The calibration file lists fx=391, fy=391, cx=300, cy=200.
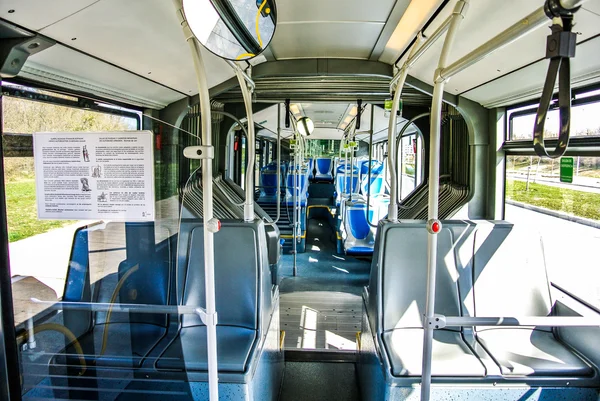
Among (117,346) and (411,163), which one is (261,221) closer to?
(117,346)

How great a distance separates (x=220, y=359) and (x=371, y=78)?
2.60 meters

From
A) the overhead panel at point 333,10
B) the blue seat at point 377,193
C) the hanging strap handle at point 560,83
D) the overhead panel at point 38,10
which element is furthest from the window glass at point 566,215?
the blue seat at point 377,193

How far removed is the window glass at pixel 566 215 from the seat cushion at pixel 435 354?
86 cm

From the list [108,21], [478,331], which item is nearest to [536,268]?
[478,331]

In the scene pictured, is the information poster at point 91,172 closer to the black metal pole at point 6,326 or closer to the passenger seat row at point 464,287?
the black metal pole at point 6,326

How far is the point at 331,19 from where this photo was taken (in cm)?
236

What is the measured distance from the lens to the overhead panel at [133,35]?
168cm

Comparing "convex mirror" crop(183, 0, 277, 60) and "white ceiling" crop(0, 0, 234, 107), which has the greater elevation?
"white ceiling" crop(0, 0, 234, 107)

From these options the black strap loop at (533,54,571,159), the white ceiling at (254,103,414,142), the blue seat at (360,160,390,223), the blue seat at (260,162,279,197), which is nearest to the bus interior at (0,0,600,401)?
the black strap loop at (533,54,571,159)

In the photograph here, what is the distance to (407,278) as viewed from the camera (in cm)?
269

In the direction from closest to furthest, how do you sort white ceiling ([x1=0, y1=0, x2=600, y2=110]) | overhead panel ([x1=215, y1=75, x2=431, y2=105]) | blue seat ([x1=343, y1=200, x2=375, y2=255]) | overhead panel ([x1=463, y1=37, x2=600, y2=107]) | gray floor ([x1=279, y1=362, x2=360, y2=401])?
white ceiling ([x1=0, y1=0, x2=600, y2=110]) < overhead panel ([x1=463, y1=37, x2=600, y2=107]) < gray floor ([x1=279, y1=362, x2=360, y2=401]) < overhead panel ([x1=215, y1=75, x2=431, y2=105]) < blue seat ([x1=343, y1=200, x2=375, y2=255])

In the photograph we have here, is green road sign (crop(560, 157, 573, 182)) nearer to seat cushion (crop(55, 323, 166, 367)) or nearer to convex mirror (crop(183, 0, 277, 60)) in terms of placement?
convex mirror (crop(183, 0, 277, 60))

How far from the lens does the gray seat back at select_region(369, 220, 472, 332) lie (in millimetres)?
2660

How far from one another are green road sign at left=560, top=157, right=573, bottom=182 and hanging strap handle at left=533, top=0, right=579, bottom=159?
1.66 meters
